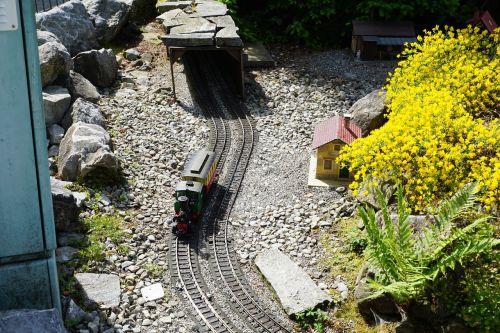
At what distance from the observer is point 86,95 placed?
18.7 meters

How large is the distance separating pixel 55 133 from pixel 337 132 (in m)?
7.92

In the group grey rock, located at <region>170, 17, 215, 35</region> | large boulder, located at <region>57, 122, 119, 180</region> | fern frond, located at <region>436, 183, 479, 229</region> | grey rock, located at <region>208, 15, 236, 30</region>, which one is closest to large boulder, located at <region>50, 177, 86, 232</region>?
large boulder, located at <region>57, 122, 119, 180</region>

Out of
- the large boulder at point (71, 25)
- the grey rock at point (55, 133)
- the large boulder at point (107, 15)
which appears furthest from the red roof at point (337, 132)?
the large boulder at point (107, 15)

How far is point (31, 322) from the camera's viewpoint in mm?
8234

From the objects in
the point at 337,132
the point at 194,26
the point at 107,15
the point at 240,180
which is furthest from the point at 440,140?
the point at 107,15

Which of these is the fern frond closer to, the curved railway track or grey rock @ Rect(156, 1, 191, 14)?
the curved railway track

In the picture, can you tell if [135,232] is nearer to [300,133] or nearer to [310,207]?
[310,207]

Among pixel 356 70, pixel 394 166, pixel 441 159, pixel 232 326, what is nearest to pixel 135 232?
pixel 232 326

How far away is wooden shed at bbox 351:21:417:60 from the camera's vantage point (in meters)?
22.6

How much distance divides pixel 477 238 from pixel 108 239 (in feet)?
25.2

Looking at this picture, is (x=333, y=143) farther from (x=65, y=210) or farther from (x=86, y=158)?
(x=65, y=210)

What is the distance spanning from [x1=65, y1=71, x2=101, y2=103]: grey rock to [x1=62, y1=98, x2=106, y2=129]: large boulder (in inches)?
35.5

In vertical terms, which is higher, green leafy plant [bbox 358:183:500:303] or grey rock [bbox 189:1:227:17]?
grey rock [bbox 189:1:227:17]

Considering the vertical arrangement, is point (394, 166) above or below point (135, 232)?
above
